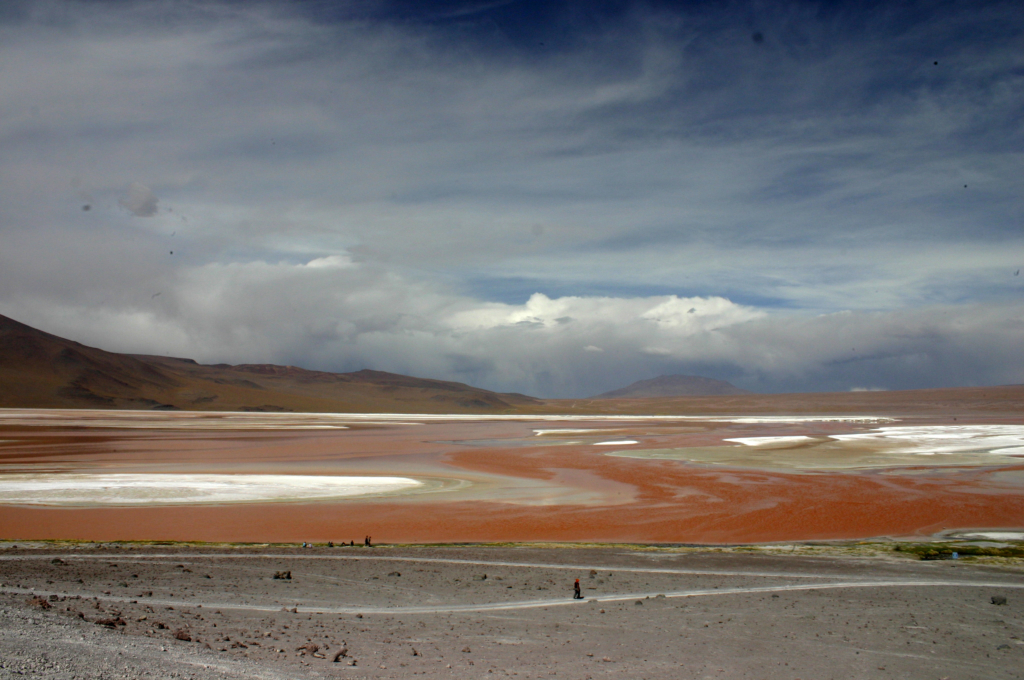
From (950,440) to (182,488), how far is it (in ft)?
174

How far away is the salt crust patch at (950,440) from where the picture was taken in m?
43.7

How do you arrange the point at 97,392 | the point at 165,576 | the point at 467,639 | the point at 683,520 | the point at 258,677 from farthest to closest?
1. the point at 97,392
2. the point at 683,520
3. the point at 165,576
4. the point at 467,639
5. the point at 258,677

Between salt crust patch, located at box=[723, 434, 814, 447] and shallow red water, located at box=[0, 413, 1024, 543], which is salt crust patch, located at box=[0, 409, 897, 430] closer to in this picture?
salt crust patch, located at box=[723, 434, 814, 447]

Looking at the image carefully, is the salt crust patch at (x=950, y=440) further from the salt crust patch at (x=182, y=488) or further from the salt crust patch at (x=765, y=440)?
the salt crust patch at (x=182, y=488)

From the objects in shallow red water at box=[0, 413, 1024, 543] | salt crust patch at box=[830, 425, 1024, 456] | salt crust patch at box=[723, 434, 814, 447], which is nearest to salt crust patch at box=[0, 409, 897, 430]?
salt crust patch at box=[830, 425, 1024, 456]

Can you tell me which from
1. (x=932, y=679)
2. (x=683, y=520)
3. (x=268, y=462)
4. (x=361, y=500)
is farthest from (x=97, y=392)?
(x=932, y=679)

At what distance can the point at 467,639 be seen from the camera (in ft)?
31.3

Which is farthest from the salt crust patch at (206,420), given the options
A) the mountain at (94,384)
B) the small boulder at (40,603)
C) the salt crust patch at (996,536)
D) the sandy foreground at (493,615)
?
the small boulder at (40,603)

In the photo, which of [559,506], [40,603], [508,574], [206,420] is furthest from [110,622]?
[206,420]

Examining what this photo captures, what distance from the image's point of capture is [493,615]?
424 inches

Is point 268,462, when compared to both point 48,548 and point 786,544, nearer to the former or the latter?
point 48,548

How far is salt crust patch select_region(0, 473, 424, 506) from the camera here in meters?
24.5

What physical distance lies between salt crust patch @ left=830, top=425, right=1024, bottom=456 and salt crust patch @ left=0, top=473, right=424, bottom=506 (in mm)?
34997

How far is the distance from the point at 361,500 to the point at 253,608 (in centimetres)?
1512
